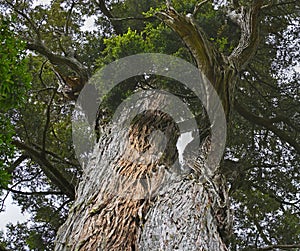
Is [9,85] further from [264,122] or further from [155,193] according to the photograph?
[264,122]

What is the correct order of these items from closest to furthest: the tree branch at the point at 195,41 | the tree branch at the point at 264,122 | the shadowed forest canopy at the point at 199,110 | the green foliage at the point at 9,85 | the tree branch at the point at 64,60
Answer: the green foliage at the point at 9,85, the tree branch at the point at 195,41, the tree branch at the point at 64,60, the shadowed forest canopy at the point at 199,110, the tree branch at the point at 264,122

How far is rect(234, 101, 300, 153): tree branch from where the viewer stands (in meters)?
7.27

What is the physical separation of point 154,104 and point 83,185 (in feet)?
5.55

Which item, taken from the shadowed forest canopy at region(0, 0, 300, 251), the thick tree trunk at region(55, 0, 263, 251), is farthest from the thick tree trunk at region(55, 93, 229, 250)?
the shadowed forest canopy at region(0, 0, 300, 251)

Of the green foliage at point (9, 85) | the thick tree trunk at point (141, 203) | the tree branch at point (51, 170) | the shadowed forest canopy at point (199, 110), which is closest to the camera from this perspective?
the green foliage at point (9, 85)

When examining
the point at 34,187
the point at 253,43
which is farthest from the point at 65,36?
the point at 253,43

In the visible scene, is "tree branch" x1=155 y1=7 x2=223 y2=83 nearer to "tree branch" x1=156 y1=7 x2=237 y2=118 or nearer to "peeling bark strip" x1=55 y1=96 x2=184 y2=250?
"tree branch" x1=156 y1=7 x2=237 y2=118

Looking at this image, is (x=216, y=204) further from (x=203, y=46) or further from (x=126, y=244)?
(x=203, y=46)

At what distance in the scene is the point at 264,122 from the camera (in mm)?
7332

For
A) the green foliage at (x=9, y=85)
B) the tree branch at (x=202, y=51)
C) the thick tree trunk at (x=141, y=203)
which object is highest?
the tree branch at (x=202, y=51)

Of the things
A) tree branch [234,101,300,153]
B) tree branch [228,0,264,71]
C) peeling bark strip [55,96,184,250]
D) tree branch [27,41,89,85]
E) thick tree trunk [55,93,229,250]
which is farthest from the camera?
tree branch [234,101,300,153]

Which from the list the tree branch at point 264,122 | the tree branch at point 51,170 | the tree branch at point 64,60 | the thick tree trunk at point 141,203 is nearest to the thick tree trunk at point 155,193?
the thick tree trunk at point 141,203

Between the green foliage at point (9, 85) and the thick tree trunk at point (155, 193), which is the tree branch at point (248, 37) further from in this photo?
the green foliage at point (9, 85)

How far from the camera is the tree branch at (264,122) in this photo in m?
7.27
